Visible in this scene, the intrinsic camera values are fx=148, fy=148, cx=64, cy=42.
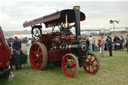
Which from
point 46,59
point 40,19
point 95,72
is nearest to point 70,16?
point 40,19

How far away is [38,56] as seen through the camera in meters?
5.80

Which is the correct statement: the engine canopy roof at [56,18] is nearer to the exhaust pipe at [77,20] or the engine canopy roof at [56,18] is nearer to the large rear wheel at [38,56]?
the exhaust pipe at [77,20]

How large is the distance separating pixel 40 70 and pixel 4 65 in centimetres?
203

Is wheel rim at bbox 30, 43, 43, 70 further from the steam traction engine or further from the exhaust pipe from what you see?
the exhaust pipe

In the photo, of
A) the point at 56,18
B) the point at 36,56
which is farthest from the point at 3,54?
the point at 36,56

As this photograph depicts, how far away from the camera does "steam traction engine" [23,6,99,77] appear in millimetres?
4703

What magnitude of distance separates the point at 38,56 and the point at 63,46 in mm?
1285

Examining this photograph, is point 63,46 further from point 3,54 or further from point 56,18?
point 3,54

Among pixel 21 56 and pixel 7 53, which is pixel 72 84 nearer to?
pixel 7 53

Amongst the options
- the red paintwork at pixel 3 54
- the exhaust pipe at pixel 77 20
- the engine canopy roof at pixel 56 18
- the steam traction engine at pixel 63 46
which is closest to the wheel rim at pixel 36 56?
the steam traction engine at pixel 63 46

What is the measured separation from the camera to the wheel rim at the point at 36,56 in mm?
5766

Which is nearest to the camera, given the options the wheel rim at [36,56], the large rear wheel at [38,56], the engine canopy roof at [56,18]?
the engine canopy roof at [56,18]

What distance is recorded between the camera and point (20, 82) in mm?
4273

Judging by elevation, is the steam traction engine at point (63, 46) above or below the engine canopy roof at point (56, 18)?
below
